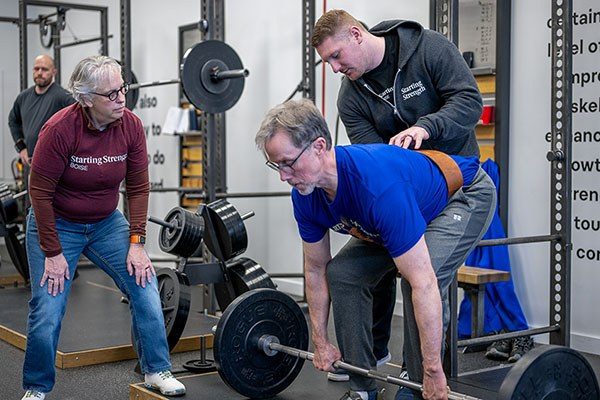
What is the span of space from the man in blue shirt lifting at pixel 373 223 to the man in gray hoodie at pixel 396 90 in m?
0.05

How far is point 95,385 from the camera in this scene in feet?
11.4

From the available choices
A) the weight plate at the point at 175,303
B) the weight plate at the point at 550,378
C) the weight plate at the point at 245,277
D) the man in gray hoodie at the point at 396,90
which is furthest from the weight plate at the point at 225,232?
the weight plate at the point at 550,378

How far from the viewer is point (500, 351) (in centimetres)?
399

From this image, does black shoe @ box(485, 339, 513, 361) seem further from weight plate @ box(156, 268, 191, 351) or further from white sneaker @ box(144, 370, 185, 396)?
white sneaker @ box(144, 370, 185, 396)

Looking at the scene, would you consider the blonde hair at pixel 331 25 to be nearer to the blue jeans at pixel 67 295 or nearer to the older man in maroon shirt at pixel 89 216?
the older man in maroon shirt at pixel 89 216

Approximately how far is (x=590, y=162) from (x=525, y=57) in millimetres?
687

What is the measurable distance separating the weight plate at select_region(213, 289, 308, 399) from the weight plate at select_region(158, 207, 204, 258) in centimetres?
75

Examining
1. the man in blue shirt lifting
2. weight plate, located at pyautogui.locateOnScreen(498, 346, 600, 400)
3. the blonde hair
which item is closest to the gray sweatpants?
the man in blue shirt lifting

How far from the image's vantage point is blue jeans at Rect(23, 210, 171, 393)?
2.85 m

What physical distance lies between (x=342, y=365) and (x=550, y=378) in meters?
0.64

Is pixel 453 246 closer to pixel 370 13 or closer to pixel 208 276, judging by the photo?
pixel 208 276

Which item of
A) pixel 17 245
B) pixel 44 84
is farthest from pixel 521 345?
pixel 44 84

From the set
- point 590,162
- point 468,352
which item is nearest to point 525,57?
point 590,162

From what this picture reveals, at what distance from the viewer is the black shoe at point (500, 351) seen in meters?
3.97
